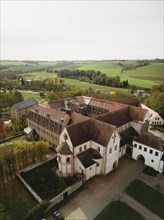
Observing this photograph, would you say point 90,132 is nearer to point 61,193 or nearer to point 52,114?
point 61,193

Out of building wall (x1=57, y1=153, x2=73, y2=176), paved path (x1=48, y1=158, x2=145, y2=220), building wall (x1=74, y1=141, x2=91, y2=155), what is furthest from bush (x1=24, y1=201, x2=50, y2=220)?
building wall (x1=74, y1=141, x2=91, y2=155)

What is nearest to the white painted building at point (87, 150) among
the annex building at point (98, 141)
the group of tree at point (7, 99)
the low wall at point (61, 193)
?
the annex building at point (98, 141)

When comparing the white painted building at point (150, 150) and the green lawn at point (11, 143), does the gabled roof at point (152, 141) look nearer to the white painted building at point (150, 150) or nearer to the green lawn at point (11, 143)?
the white painted building at point (150, 150)

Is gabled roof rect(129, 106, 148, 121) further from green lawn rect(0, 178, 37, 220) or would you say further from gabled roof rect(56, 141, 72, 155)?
green lawn rect(0, 178, 37, 220)

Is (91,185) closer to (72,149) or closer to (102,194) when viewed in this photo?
(102,194)

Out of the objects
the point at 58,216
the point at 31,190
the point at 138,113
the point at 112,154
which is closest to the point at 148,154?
the point at 112,154

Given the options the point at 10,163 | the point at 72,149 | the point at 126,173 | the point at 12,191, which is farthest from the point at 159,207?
the point at 10,163
